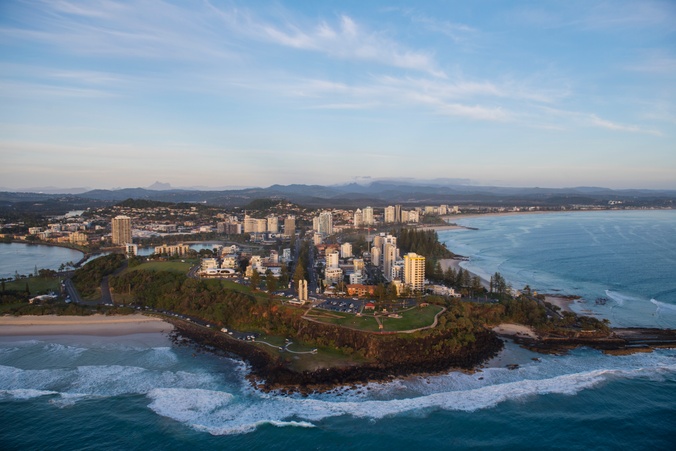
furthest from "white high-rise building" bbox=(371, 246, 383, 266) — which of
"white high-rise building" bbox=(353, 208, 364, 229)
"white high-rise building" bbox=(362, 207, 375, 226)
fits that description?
"white high-rise building" bbox=(362, 207, 375, 226)

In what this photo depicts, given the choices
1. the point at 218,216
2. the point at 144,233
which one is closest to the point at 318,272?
the point at 144,233

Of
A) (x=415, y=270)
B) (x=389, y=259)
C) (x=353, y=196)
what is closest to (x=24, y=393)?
(x=415, y=270)

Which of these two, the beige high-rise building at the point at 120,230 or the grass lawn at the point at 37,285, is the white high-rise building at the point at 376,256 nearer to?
the grass lawn at the point at 37,285

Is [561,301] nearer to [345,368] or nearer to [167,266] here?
[345,368]

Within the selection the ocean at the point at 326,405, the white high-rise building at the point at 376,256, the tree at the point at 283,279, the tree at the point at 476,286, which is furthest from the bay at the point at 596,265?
the tree at the point at 283,279

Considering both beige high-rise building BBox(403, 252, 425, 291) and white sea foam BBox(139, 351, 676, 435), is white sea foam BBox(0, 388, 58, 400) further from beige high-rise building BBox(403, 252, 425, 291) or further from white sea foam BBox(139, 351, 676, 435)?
beige high-rise building BBox(403, 252, 425, 291)

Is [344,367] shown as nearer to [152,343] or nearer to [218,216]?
[152,343]
